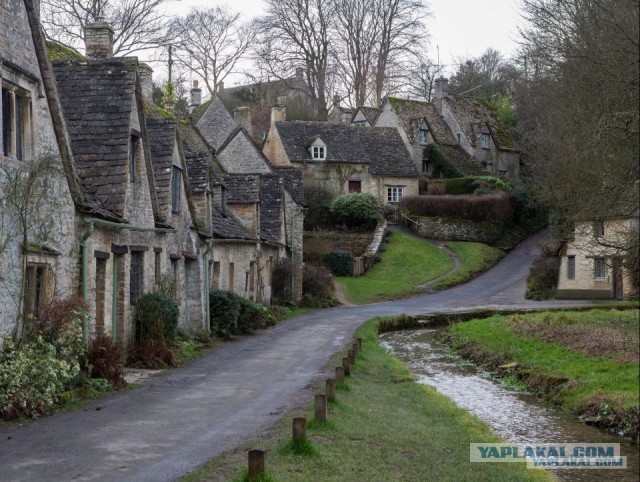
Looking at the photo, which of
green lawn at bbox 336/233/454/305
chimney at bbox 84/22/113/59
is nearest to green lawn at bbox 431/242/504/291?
green lawn at bbox 336/233/454/305

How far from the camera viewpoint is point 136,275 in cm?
2177

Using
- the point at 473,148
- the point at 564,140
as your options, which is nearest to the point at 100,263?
the point at 564,140

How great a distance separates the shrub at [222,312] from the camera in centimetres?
2806

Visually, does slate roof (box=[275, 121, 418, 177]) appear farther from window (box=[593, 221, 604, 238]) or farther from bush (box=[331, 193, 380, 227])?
window (box=[593, 221, 604, 238])

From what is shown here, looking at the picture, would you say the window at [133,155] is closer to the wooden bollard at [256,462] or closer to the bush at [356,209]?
the wooden bollard at [256,462]

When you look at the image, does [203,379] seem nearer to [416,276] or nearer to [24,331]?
[24,331]

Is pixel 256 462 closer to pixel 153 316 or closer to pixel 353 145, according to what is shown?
pixel 153 316

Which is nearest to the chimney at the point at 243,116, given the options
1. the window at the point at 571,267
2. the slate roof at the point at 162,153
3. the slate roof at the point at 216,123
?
the slate roof at the point at 216,123

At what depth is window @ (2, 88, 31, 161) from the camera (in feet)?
49.6

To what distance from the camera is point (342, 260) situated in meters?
54.1

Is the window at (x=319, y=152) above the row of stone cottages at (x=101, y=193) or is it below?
above

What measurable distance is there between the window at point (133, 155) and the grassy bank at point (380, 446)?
745cm

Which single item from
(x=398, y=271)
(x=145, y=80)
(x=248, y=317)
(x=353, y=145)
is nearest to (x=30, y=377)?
(x=248, y=317)

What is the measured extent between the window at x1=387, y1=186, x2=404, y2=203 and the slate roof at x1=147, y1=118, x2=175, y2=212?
42.9m
